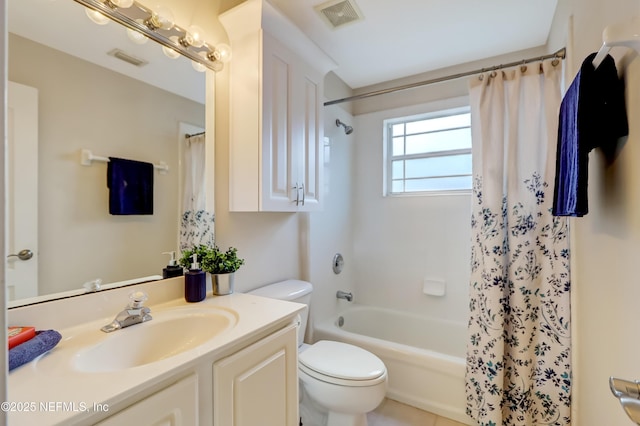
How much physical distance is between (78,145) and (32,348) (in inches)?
24.7

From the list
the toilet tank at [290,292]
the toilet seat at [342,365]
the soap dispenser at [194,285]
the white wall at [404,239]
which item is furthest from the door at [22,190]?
the white wall at [404,239]

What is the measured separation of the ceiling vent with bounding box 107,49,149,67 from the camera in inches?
42.1

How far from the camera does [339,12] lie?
164cm

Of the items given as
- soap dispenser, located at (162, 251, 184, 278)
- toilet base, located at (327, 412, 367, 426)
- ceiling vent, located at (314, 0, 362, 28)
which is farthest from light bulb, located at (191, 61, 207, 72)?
toilet base, located at (327, 412, 367, 426)

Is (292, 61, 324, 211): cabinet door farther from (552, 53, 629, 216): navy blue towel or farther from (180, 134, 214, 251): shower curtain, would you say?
(552, 53, 629, 216): navy blue towel

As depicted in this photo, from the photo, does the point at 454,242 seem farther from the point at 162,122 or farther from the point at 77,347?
the point at 77,347

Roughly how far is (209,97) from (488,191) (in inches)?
63.9

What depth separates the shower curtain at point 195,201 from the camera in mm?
1291

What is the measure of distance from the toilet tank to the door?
90 centimetres

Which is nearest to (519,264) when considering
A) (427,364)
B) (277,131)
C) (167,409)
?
(427,364)

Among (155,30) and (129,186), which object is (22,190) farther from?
(155,30)

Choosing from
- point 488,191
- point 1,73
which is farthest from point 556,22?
point 1,73

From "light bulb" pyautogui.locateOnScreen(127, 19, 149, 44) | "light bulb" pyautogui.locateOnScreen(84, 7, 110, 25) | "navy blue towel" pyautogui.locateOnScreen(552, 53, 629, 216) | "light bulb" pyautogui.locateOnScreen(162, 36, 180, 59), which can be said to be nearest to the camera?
"navy blue towel" pyautogui.locateOnScreen(552, 53, 629, 216)

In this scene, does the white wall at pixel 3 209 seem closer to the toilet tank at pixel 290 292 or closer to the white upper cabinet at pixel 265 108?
the white upper cabinet at pixel 265 108
